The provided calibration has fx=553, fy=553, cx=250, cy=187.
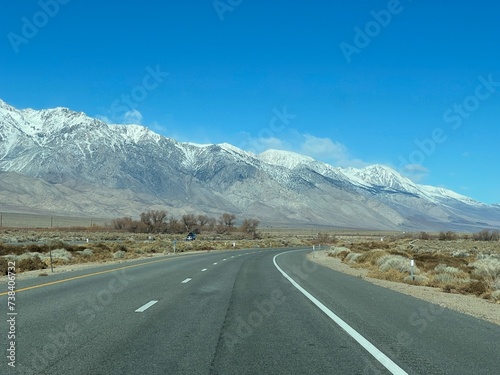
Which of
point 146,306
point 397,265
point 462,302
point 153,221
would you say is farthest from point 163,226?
point 146,306

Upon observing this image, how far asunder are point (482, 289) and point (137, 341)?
1328 cm

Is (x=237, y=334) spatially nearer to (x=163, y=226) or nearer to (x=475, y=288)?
(x=475, y=288)

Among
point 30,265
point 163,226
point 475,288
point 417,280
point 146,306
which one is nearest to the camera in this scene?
point 146,306

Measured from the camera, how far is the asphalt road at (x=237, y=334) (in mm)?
7102

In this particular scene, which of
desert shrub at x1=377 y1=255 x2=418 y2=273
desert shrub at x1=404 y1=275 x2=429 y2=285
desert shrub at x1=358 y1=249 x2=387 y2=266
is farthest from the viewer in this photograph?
desert shrub at x1=358 y1=249 x2=387 y2=266

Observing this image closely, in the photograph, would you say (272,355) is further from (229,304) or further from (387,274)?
→ (387,274)

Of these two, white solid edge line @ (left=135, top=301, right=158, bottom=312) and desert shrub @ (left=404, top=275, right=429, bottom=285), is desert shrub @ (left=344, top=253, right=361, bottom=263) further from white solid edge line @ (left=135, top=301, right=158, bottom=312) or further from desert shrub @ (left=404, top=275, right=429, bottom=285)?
white solid edge line @ (left=135, top=301, right=158, bottom=312)

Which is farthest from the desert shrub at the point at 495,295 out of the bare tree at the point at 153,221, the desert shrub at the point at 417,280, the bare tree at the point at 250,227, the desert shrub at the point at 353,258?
the bare tree at the point at 153,221

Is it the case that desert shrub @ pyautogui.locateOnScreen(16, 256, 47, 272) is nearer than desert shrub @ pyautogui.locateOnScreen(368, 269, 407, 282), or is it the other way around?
desert shrub @ pyautogui.locateOnScreen(368, 269, 407, 282)

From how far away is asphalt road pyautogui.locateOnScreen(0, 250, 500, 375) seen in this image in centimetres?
710

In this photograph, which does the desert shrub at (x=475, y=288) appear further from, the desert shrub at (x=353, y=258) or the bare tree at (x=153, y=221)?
the bare tree at (x=153, y=221)

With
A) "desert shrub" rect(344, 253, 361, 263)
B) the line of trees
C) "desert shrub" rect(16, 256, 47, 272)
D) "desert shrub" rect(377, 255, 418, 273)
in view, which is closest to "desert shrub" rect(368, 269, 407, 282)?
"desert shrub" rect(377, 255, 418, 273)

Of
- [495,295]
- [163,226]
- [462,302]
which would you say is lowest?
[462,302]

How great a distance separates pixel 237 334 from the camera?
9.20m
